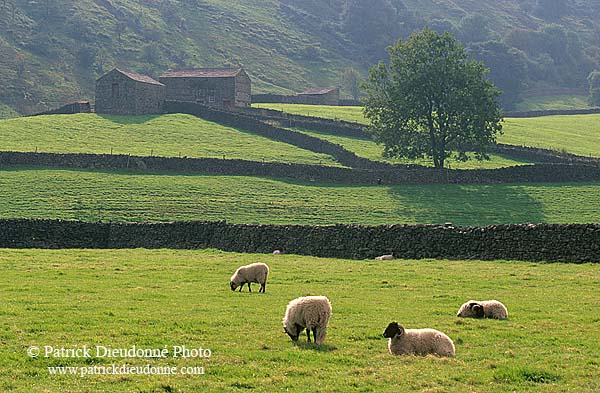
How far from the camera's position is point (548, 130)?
10212 centimetres

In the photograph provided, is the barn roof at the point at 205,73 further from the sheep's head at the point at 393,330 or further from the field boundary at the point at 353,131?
the sheep's head at the point at 393,330

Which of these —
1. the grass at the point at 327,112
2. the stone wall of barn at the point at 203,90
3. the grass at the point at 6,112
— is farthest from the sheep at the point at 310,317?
the grass at the point at 6,112

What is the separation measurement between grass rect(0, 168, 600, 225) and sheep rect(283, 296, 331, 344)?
33.7 m

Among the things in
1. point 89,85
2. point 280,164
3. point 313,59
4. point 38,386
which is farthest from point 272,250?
point 313,59

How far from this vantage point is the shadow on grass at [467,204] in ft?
169

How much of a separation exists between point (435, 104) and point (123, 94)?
3990 centimetres

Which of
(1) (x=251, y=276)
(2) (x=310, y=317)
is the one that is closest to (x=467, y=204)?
(1) (x=251, y=276)

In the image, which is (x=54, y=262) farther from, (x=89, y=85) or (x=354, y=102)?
(x=89, y=85)

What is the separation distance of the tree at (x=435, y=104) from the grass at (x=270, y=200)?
914 centimetres

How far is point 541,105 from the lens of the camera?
171750 millimetres

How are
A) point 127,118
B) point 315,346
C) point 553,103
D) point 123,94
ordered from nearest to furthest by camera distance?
point 315,346 < point 127,118 < point 123,94 < point 553,103

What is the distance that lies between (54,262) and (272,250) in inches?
379

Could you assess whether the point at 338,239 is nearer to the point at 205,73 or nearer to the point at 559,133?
the point at 559,133

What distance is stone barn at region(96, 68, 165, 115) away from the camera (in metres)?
97.6
